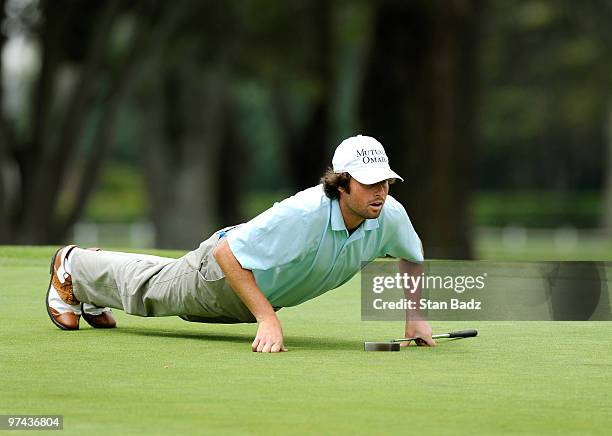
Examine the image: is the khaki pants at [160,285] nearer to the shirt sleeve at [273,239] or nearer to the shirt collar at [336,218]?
the shirt sleeve at [273,239]

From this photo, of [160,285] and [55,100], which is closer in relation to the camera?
[160,285]

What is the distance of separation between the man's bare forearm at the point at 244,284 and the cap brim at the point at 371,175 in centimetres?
82

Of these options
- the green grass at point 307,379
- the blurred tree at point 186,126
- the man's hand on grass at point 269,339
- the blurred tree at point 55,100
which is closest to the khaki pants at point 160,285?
the green grass at point 307,379

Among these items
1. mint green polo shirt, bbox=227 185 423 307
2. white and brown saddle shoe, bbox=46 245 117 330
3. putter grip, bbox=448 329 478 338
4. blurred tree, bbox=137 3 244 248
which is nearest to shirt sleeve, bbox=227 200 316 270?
mint green polo shirt, bbox=227 185 423 307

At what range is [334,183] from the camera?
789cm

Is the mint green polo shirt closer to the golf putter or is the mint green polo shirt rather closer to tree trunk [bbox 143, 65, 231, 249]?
the golf putter

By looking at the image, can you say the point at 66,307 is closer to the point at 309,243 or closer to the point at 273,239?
the point at 273,239

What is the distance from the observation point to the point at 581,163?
70.7 metres

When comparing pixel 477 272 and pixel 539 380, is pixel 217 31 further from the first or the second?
pixel 539 380

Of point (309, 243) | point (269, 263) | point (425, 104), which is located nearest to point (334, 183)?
point (309, 243)

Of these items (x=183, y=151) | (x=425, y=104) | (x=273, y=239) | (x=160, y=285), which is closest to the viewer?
(x=273, y=239)

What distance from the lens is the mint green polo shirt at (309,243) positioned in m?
7.88

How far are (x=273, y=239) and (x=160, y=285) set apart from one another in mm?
1039

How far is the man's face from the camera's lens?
7824 millimetres
